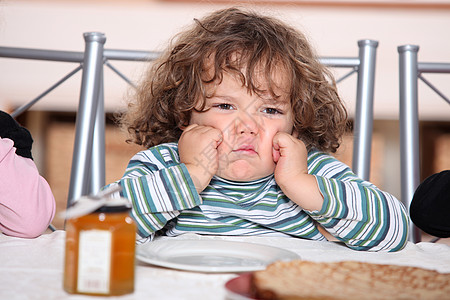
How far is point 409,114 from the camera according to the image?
1340 millimetres

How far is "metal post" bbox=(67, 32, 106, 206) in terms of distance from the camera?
1292 millimetres

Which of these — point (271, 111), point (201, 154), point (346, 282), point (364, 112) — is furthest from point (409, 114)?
point (346, 282)

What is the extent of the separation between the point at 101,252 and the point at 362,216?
560mm

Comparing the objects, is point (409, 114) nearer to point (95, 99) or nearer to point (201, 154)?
point (201, 154)

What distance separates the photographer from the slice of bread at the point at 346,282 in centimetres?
48

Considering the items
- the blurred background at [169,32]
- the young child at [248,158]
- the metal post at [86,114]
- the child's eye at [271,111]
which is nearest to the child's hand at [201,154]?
the young child at [248,158]

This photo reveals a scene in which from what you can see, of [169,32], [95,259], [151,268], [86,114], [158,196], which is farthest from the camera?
[169,32]

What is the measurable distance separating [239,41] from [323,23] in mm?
2526

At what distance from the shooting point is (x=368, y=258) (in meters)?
0.79

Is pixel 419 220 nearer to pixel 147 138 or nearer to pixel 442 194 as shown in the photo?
pixel 442 194

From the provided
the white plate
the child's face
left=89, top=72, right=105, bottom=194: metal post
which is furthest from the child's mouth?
left=89, top=72, right=105, bottom=194: metal post

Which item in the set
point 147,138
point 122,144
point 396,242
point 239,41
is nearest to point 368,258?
point 396,242

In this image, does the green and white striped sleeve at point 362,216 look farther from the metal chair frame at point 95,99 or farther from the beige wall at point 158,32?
the beige wall at point 158,32

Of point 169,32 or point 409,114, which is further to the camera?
point 169,32
